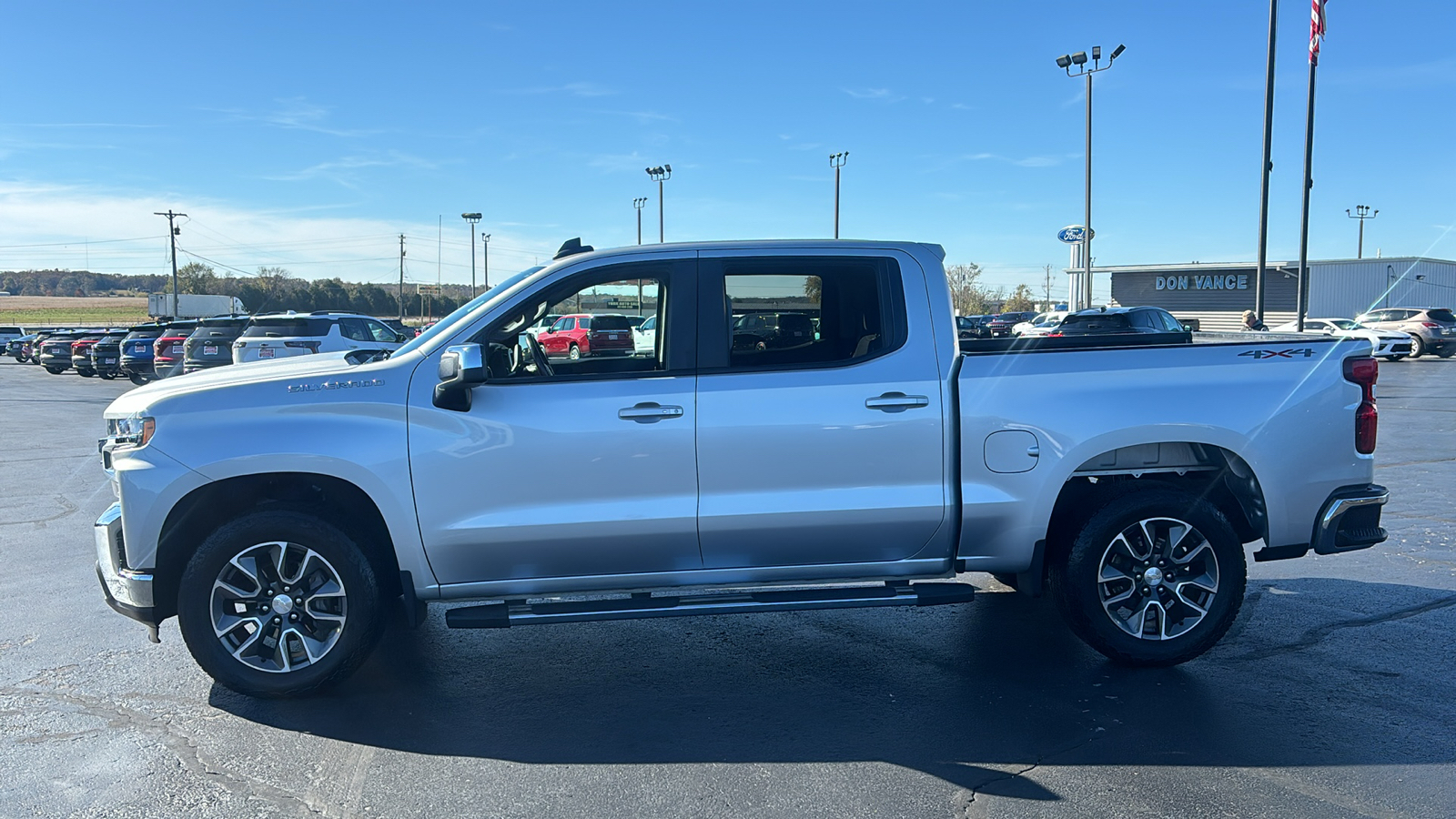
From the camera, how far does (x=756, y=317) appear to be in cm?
491

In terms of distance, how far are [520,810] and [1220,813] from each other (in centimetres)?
235

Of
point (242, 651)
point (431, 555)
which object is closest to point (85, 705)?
point (242, 651)

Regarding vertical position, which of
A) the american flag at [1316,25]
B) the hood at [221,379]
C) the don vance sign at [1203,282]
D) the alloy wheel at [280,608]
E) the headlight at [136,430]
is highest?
the american flag at [1316,25]

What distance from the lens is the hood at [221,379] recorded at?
454 cm

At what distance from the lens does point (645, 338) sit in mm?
5082

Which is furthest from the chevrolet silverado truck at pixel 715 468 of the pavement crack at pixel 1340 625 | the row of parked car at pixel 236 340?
the row of parked car at pixel 236 340

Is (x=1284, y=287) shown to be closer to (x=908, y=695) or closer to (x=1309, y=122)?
(x=1309, y=122)

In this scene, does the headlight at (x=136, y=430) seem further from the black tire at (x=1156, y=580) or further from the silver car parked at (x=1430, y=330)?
the silver car parked at (x=1430, y=330)

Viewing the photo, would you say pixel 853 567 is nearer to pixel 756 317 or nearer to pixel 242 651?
pixel 756 317

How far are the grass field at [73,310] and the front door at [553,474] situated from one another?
254 feet

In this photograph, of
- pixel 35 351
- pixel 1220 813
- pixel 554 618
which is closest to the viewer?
pixel 1220 813

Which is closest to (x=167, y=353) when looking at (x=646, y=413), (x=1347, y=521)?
(x=646, y=413)

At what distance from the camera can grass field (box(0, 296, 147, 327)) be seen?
9200 centimetres

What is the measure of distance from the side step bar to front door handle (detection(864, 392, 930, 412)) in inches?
32.0
